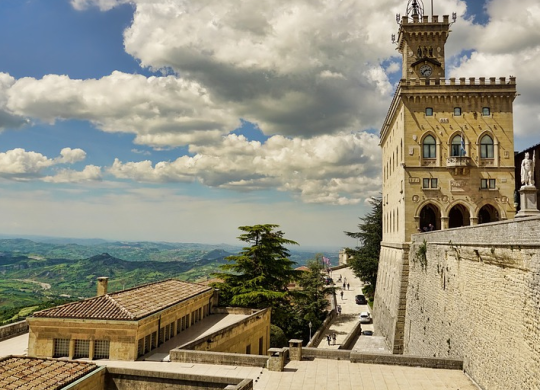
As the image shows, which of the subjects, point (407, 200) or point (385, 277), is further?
point (385, 277)

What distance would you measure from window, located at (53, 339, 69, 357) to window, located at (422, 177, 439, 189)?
2561 cm

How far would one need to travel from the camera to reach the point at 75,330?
17531 millimetres

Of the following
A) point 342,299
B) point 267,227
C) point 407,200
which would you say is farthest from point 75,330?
point 342,299

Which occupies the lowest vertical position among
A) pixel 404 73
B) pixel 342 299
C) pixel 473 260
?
pixel 342 299

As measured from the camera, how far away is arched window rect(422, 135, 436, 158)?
104ft

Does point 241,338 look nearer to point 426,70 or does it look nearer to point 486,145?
point 486,145

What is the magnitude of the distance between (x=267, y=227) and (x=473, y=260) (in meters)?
19.8

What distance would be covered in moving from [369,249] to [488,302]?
1491 inches

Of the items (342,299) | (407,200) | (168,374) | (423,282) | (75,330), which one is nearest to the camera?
(168,374)

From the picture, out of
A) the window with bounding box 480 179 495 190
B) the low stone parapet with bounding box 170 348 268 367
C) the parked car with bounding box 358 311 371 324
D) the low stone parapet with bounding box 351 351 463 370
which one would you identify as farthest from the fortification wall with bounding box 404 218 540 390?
the parked car with bounding box 358 311 371 324

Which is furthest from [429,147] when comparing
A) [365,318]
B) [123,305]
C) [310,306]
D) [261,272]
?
[123,305]

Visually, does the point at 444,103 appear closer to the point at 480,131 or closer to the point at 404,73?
the point at 480,131

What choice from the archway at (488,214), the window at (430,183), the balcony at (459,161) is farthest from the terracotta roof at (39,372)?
the archway at (488,214)

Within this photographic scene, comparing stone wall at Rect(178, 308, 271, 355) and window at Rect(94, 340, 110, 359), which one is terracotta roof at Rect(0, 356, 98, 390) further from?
stone wall at Rect(178, 308, 271, 355)
